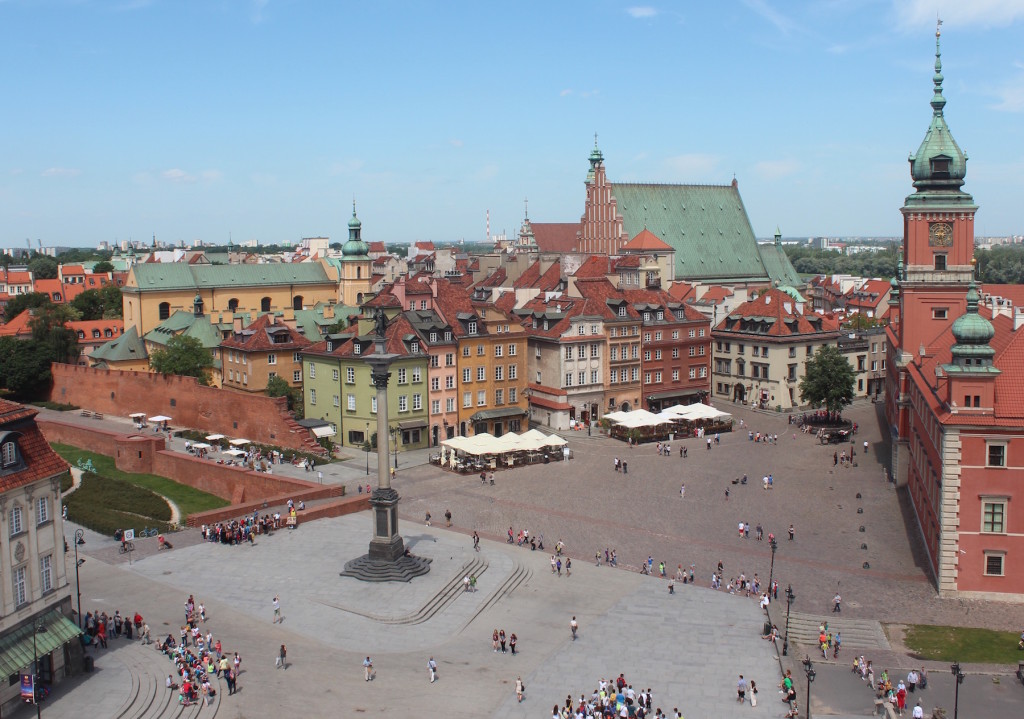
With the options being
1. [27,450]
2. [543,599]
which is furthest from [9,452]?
[543,599]

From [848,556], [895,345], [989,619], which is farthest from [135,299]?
[989,619]

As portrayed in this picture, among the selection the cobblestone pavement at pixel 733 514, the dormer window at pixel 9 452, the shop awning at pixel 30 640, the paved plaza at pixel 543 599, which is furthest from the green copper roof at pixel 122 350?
the dormer window at pixel 9 452

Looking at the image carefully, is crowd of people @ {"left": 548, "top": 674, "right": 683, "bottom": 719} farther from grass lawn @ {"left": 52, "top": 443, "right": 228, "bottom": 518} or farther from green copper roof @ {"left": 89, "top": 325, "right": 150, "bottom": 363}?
green copper roof @ {"left": 89, "top": 325, "right": 150, "bottom": 363}

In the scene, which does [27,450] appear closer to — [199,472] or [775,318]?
[199,472]

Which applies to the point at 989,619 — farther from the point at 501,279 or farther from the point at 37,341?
the point at 37,341

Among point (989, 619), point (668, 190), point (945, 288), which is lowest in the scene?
point (989, 619)

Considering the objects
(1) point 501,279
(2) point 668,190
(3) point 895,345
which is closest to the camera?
(3) point 895,345
